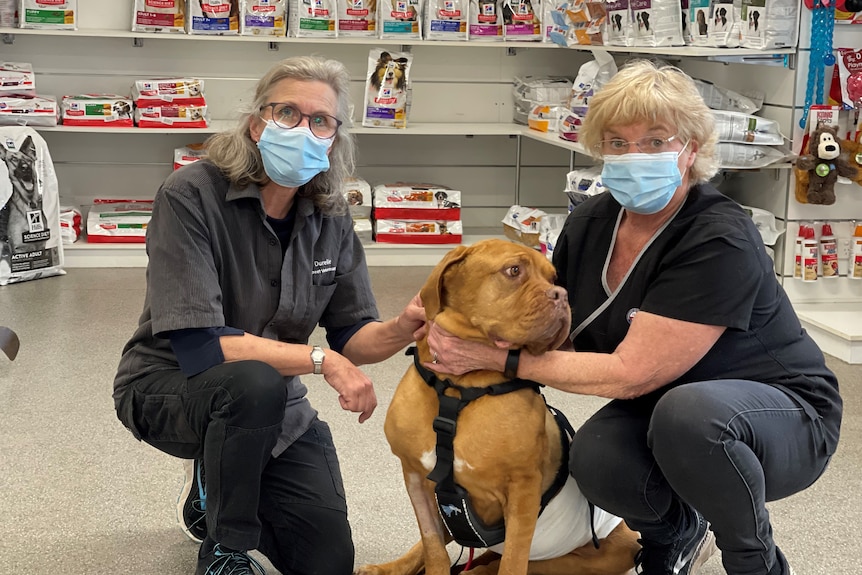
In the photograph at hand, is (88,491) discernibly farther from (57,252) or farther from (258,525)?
(57,252)

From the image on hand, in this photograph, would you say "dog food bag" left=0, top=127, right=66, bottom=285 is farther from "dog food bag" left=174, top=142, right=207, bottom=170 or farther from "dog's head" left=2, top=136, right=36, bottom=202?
"dog food bag" left=174, top=142, right=207, bottom=170

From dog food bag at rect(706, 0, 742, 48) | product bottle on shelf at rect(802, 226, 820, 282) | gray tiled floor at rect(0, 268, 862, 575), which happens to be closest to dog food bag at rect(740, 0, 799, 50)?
dog food bag at rect(706, 0, 742, 48)

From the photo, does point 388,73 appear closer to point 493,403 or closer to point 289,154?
point 289,154

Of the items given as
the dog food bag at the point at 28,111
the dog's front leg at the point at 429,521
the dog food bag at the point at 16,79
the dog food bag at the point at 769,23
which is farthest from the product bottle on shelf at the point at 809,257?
the dog food bag at the point at 16,79

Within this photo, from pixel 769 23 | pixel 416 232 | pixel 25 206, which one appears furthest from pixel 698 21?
pixel 25 206

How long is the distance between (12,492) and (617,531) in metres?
1.60

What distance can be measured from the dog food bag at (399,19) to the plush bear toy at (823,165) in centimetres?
243

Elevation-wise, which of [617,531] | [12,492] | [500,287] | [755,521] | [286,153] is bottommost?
[12,492]

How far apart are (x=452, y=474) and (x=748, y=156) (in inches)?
Answer: 99.6

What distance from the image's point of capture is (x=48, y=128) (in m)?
5.33

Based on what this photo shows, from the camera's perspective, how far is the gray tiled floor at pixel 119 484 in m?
2.38

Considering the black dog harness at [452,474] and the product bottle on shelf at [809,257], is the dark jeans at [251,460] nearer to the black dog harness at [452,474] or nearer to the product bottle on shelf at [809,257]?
the black dog harness at [452,474]

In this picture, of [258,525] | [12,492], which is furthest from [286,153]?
[12,492]

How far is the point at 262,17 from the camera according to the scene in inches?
216
